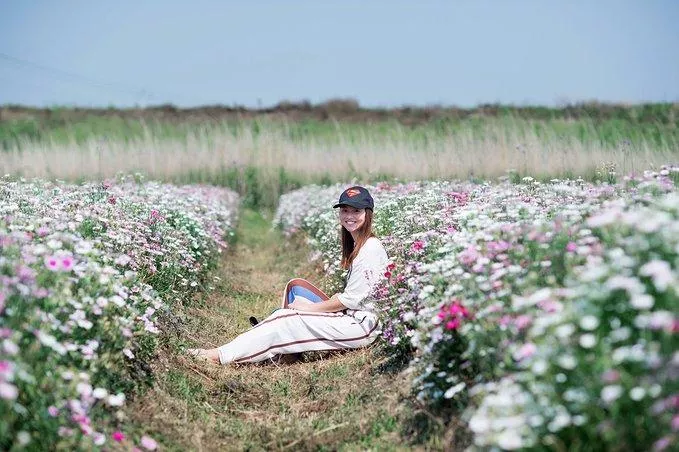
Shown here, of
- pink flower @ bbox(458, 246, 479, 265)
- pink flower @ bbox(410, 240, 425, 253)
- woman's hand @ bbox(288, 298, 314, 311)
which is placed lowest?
woman's hand @ bbox(288, 298, 314, 311)

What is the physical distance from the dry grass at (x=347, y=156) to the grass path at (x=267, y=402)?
515 centimetres

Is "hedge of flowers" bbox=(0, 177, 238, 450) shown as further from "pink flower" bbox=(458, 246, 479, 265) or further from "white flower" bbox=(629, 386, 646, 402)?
"white flower" bbox=(629, 386, 646, 402)

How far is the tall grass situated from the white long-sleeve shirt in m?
4.78

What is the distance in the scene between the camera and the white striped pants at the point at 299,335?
19.8 feet

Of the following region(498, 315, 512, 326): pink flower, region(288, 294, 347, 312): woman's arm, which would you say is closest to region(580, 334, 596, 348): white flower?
region(498, 315, 512, 326): pink flower

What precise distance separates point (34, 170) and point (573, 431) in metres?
15.9

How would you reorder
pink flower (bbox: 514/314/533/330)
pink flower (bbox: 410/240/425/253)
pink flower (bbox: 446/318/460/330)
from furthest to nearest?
pink flower (bbox: 410/240/425/253) → pink flower (bbox: 446/318/460/330) → pink flower (bbox: 514/314/533/330)

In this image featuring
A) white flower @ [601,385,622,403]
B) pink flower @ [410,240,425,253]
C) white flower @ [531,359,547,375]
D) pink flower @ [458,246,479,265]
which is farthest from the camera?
pink flower @ [410,240,425,253]

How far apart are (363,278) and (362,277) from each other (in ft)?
0.04

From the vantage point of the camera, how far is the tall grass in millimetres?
12480

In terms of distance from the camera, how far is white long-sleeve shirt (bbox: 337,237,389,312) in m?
6.03

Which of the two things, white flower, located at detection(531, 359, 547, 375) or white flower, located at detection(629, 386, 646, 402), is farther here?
white flower, located at detection(531, 359, 547, 375)

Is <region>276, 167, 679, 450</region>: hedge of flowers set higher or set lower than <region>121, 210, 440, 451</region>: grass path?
higher

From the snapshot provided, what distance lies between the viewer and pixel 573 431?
106 inches
